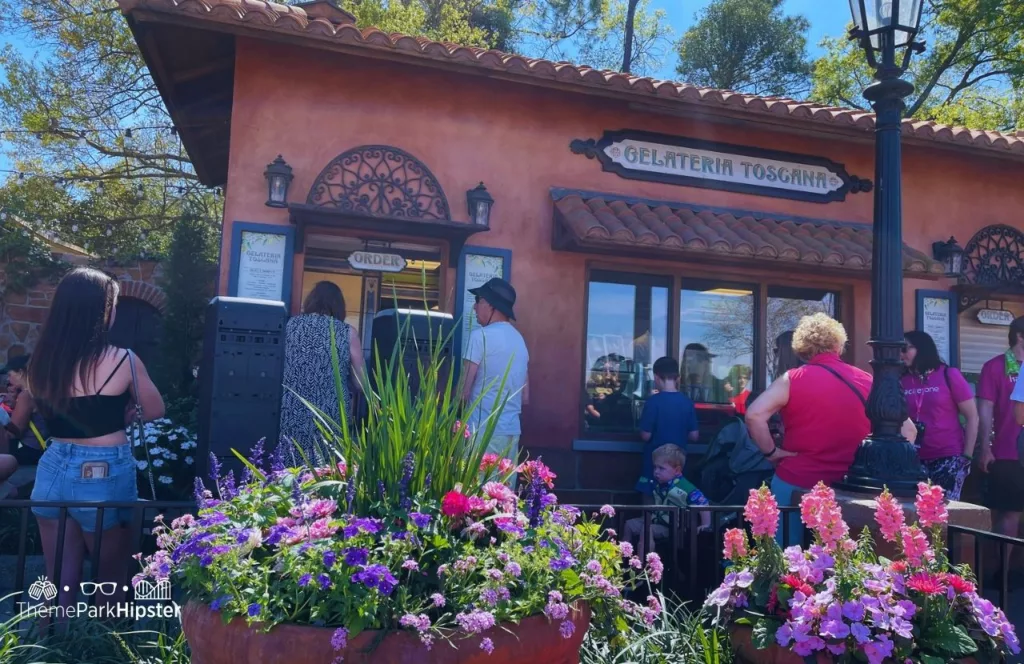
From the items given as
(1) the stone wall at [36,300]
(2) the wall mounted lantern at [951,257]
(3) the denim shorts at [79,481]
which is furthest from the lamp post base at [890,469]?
(1) the stone wall at [36,300]

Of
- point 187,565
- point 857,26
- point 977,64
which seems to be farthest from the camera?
point 977,64

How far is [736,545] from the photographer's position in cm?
263

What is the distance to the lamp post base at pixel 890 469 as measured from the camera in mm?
3336

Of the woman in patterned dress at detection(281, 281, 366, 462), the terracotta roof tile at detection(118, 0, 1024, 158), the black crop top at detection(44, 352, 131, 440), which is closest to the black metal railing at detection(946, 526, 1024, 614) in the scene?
the woman in patterned dress at detection(281, 281, 366, 462)

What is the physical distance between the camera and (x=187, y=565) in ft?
6.76

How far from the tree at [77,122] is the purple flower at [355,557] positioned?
13965 millimetres

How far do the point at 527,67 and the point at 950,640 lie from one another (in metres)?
4.76

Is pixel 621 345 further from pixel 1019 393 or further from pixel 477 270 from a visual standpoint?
pixel 1019 393

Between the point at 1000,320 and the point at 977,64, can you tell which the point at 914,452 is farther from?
the point at 977,64

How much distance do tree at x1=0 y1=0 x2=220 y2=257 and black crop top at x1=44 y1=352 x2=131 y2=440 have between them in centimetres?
1202

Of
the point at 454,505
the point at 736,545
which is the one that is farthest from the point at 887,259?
the point at 454,505

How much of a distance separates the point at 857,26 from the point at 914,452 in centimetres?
208

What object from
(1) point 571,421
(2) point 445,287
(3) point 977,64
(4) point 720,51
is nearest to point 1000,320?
(1) point 571,421

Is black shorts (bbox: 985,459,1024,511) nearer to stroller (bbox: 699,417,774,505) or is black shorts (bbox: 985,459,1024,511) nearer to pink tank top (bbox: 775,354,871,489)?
stroller (bbox: 699,417,774,505)
